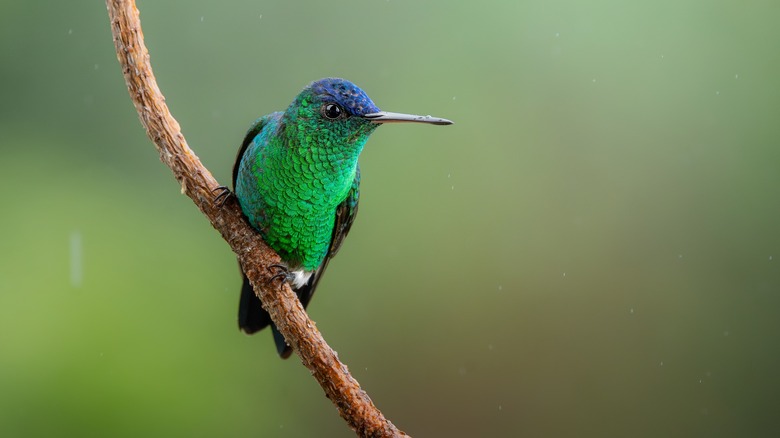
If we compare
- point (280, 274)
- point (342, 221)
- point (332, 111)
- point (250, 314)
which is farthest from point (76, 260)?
point (332, 111)

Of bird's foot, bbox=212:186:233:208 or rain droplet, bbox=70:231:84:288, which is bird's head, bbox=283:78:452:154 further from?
rain droplet, bbox=70:231:84:288

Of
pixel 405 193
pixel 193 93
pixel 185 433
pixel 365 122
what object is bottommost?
pixel 185 433

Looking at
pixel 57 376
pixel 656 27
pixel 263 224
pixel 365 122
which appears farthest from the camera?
pixel 656 27

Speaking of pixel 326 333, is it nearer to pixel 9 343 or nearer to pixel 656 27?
pixel 9 343

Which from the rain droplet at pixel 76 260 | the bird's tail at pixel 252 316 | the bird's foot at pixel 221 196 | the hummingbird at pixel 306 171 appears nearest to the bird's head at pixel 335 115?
the hummingbird at pixel 306 171

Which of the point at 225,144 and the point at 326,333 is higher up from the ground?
the point at 225,144

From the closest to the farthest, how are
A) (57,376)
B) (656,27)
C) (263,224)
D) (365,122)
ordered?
(365,122) → (263,224) → (57,376) → (656,27)

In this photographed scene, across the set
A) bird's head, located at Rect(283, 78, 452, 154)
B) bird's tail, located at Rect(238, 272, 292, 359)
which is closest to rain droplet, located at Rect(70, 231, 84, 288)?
bird's tail, located at Rect(238, 272, 292, 359)

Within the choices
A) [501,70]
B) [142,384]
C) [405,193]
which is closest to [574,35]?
[501,70]
